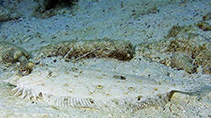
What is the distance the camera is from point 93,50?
14.8 feet

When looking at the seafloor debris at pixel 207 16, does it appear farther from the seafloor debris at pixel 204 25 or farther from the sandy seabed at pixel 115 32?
the seafloor debris at pixel 204 25

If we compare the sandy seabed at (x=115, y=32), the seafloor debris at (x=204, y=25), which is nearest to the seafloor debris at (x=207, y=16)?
the sandy seabed at (x=115, y=32)

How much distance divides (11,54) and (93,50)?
201cm

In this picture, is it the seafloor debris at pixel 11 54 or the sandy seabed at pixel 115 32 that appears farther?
the seafloor debris at pixel 11 54

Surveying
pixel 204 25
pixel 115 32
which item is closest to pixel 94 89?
pixel 115 32

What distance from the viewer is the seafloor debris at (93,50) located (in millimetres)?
4395

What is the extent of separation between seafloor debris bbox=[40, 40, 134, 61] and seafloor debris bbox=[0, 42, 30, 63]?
47 cm

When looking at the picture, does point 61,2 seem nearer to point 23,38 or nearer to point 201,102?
point 23,38

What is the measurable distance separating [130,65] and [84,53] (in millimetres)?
1227

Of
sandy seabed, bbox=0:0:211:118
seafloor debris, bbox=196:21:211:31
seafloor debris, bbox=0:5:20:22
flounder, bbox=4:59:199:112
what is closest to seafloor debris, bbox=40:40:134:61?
sandy seabed, bbox=0:0:211:118

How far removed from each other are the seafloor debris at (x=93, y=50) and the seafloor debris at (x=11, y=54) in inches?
18.4

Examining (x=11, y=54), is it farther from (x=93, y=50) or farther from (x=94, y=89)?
(x=94, y=89)

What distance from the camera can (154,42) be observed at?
4695 millimetres

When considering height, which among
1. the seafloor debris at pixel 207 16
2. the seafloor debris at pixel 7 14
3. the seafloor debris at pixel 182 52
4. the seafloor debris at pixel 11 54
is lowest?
the seafloor debris at pixel 182 52
